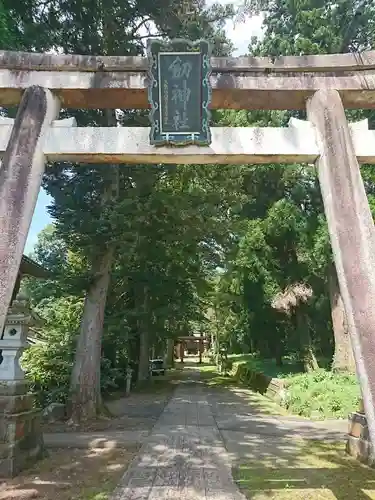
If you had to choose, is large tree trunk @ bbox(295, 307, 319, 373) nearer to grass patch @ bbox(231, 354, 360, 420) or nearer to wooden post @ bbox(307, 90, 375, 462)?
grass patch @ bbox(231, 354, 360, 420)

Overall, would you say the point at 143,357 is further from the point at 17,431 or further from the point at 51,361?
the point at 17,431

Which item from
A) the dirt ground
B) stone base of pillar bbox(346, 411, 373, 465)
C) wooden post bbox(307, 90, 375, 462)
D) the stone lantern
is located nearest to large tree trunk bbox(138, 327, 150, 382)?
the dirt ground

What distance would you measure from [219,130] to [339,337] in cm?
1213

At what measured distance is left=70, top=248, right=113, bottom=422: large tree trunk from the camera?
10.3 metres

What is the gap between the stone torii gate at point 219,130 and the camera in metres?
4.54

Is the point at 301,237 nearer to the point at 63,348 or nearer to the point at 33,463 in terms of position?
the point at 63,348

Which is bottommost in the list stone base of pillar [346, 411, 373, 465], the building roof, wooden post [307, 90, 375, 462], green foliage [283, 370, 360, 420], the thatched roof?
stone base of pillar [346, 411, 373, 465]

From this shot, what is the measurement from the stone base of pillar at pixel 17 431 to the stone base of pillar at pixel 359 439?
525 cm

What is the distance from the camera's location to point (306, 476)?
5.97 m

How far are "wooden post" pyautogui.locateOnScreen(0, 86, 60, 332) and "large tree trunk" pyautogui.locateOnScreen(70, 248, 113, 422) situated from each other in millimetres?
5799

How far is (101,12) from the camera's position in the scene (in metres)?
10.6

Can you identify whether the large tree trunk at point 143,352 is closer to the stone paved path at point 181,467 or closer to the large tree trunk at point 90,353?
the large tree trunk at point 90,353

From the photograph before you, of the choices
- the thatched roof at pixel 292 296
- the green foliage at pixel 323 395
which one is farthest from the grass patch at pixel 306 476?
the thatched roof at pixel 292 296

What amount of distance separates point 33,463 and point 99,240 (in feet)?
16.2
